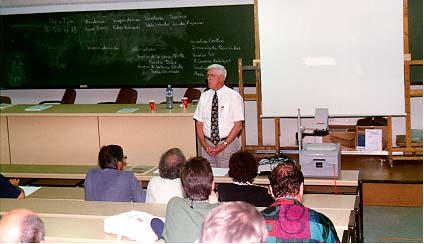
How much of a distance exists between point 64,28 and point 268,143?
11.2ft

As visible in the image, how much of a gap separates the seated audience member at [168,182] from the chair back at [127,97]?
4270 millimetres

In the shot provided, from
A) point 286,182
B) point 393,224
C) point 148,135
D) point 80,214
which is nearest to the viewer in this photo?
point 286,182

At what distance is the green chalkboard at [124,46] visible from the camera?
8688 mm

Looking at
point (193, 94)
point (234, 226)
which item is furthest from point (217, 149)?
point (234, 226)

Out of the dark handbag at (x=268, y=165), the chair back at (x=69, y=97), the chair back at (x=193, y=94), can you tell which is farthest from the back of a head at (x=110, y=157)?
the chair back at (x=69, y=97)

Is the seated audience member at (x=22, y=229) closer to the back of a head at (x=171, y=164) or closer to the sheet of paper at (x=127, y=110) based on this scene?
the back of a head at (x=171, y=164)

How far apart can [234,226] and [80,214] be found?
2.12 meters

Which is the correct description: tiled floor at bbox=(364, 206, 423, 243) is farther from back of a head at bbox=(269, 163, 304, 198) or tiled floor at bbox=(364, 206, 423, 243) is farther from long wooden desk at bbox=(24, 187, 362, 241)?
back of a head at bbox=(269, 163, 304, 198)

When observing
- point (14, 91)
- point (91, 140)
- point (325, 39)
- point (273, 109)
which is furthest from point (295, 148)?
point (14, 91)

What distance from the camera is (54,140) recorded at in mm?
7270

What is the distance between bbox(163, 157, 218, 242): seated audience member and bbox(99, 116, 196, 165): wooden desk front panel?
326 centimetres

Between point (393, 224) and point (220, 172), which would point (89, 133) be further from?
point (393, 224)

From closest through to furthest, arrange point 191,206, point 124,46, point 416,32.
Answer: point 191,206 < point 416,32 < point 124,46

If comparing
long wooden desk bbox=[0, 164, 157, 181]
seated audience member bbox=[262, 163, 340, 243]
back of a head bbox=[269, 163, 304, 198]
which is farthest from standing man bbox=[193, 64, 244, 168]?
seated audience member bbox=[262, 163, 340, 243]
